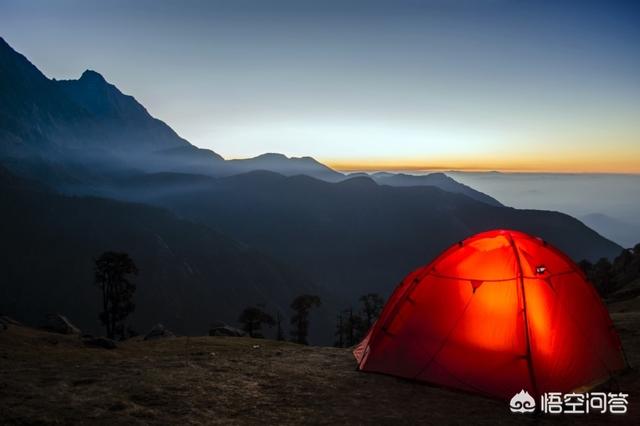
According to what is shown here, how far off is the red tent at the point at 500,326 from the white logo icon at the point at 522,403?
0.68 feet

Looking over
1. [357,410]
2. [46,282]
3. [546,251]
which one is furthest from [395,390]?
[46,282]

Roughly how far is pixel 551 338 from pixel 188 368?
1036 centimetres

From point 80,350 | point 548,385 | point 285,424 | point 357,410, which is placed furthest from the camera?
point 80,350

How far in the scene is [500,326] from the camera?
1163cm

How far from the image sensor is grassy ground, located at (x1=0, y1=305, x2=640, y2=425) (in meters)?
9.19

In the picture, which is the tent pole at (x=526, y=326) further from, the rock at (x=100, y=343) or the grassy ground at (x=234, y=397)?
the rock at (x=100, y=343)

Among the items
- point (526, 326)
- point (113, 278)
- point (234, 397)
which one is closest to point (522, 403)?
point (526, 326)

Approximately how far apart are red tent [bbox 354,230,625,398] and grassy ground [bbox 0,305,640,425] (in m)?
0.62

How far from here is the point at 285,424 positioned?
8992mm

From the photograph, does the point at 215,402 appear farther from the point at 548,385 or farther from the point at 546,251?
the point at 546,251

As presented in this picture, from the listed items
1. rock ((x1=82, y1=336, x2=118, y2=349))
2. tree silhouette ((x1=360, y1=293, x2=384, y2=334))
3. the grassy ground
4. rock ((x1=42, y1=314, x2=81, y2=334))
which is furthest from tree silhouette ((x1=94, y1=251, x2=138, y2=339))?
the grassy ground

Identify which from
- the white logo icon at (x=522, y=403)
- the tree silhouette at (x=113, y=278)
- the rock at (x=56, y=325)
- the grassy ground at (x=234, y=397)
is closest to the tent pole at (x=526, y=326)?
the white logo icon at (x=522, y=403)

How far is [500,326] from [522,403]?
1.92 meters

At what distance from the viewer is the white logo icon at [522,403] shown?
10333 millimetres
